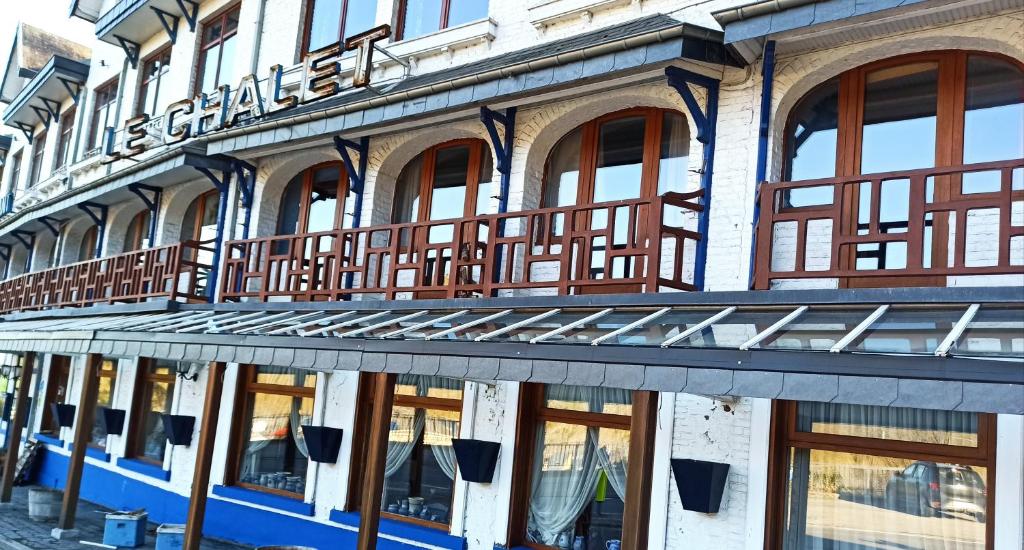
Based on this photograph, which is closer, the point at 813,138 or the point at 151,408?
the point at 813,138

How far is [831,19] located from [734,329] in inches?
99.9

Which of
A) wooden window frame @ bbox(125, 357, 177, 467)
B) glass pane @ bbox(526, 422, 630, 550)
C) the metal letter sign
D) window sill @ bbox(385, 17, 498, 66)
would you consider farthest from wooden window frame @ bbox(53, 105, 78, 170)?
glass pane @ bbox(526, 422, 630, 550)

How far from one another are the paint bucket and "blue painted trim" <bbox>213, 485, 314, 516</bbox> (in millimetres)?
2469

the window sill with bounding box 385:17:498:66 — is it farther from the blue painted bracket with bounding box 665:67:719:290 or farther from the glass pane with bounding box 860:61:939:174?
the glass pane with bounding box 860:61:939:174

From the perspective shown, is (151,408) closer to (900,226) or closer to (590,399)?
(590,399)

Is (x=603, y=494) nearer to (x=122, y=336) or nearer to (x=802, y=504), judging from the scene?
(x=802, y=504)

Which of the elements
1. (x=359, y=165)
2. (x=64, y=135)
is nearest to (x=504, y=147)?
(x=359, y=165)

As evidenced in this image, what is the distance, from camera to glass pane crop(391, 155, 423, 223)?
37.7 feet

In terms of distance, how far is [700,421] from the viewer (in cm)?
762

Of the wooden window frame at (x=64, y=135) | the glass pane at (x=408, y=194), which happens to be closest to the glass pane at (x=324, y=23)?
the glass pane at (x=408, y=194)

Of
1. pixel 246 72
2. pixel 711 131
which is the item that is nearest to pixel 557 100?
pixel 711 131

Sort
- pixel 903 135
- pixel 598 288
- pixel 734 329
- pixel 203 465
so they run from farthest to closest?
1. pixel 203 465
2. pixel 598 288
3. pixel 903 135
4. pixel 734 329

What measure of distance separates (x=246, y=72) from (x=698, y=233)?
8.94 meters

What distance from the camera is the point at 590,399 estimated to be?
8.65 m
